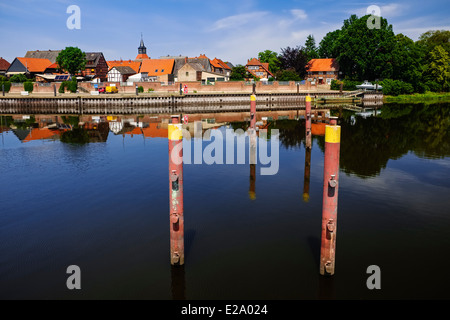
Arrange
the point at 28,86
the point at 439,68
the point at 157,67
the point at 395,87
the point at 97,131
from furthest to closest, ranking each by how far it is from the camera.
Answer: the point at 157,67 → the point at 439,68 → the point at 395,87 → the point at 28,86 → the point at 97,131

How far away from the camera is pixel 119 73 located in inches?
3986

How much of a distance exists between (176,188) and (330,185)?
14.5 feet

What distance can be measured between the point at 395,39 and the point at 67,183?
9125 centimetres

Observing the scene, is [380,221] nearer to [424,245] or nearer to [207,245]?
[424,245]

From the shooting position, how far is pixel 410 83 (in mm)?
91438

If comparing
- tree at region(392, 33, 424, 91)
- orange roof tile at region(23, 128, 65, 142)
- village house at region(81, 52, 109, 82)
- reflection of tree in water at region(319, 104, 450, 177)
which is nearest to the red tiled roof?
village house at region(81, 52, 109, 82)

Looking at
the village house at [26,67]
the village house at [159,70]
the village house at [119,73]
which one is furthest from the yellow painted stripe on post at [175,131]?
the village house at [26,67]

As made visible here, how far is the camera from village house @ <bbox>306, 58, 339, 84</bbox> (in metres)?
111

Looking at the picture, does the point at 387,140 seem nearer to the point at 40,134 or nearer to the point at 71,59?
the point at 40,134

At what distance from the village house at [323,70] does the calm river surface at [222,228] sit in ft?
290

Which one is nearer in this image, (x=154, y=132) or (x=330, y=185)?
(x=330, y=185)

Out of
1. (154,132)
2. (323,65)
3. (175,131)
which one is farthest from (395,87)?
(175,131)

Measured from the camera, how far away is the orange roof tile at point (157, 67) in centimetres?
10238

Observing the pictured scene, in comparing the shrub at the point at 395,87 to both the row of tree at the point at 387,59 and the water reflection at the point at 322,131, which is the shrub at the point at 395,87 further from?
the water reflection at the point at 322,131
